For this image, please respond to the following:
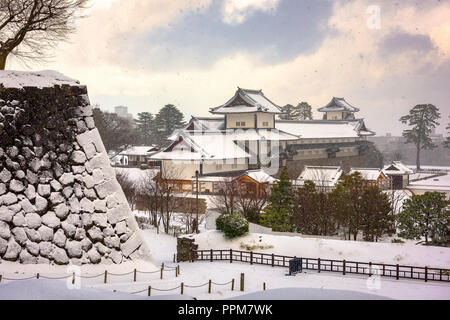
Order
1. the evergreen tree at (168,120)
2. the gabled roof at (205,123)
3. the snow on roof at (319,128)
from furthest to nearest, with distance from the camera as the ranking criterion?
the evergreen tree at (168,120) < the snow on roof at (319,128) < the gabled roof at (205,123)

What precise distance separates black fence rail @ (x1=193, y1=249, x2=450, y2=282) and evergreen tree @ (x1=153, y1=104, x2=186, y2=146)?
167 feet

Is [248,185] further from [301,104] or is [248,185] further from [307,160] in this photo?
[301,104]

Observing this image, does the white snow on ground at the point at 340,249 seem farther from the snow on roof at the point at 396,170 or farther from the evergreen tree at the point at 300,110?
the evergreen tree at the point at 300,110

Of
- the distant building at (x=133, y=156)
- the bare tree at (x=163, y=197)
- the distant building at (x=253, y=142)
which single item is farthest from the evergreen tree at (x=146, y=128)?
the bare tree at (x=163, y=197)

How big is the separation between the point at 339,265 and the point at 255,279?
3.25 metres

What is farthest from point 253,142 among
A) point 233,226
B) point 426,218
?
point 233,226

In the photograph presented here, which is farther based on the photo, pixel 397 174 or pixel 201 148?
pixel 201 148

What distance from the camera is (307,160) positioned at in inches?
1793

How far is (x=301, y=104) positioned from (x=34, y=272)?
65401 mm

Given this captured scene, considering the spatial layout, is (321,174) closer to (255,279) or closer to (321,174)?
(321,174)

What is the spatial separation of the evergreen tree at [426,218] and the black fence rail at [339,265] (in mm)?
4541

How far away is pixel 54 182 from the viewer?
8195mm

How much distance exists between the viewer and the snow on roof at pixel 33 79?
8188 mm

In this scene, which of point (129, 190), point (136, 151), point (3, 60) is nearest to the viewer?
point (3, 60)
